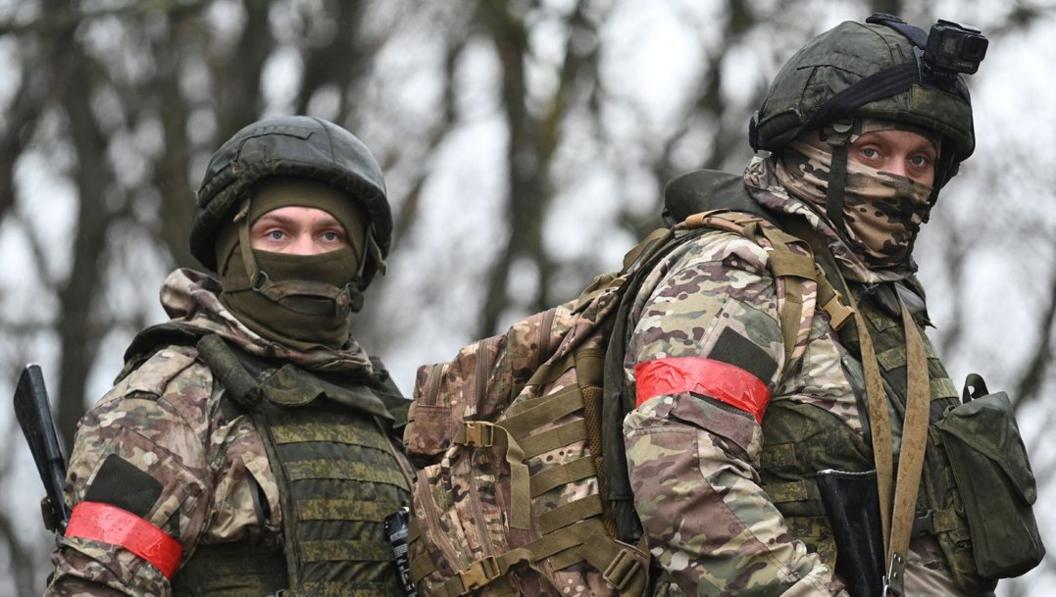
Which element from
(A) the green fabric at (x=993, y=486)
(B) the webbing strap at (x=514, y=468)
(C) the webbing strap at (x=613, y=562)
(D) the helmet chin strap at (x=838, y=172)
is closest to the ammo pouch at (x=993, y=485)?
(A) the green fabric at (x=993, y=486)

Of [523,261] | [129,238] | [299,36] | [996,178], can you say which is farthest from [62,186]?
[996,178]

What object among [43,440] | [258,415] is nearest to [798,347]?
[258,415]

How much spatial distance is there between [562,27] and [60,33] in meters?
4.77

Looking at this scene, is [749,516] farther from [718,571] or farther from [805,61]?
[805,61]

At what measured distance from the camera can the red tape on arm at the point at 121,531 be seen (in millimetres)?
5824

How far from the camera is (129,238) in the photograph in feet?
64.5

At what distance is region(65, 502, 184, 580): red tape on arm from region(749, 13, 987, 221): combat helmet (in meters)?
2.32

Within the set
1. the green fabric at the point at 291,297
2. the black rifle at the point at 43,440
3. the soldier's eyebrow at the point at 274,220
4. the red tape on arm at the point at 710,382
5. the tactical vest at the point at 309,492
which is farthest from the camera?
the soldier's eyebrow at the point at 274,220

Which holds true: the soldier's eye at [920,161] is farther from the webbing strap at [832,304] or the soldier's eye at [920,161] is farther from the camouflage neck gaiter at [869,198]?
the webbing strap at [832,304]

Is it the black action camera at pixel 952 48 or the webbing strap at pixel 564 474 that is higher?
the black action camera at pixel 952 48

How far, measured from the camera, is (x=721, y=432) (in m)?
4.89

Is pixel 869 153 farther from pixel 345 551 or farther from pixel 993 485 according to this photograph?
pixel 345 551

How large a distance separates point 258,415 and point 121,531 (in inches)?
28.6

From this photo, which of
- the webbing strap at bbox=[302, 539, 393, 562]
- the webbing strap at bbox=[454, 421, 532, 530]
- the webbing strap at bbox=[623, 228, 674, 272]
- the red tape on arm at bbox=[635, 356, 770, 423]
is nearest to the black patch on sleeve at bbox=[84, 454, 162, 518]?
the webbing strap at bbox=[302, 539, 393, 562]
